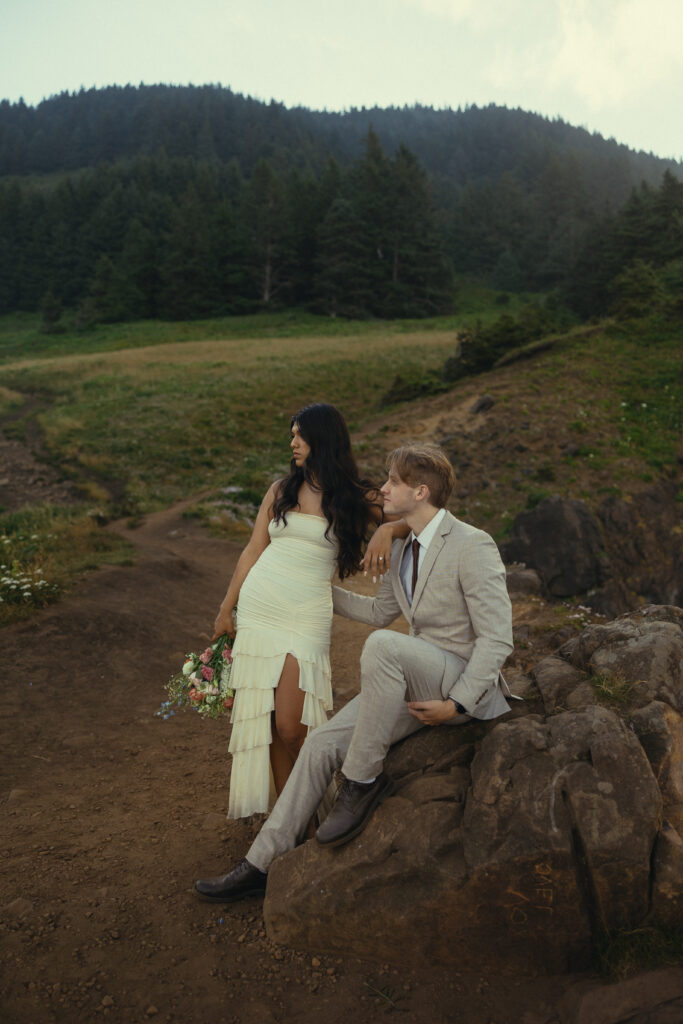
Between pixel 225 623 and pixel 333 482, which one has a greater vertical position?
pixel 333 482

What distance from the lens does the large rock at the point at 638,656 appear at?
3732mm

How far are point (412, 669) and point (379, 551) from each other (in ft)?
2.33

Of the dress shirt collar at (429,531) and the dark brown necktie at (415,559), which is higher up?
the dress shirt collar at (429,531)

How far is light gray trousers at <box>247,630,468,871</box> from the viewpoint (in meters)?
3.46

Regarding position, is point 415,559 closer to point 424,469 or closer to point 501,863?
point 424,469

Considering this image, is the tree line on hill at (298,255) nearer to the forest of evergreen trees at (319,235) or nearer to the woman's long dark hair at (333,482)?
the forest of evergreen trees at (319,235)

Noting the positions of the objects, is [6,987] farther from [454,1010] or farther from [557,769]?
[557,769]

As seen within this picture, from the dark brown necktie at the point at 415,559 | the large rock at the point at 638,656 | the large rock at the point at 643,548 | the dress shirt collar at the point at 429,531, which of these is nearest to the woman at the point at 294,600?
the dark brown necktie at the point at 415,559

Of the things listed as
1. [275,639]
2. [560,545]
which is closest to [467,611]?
[275,639]

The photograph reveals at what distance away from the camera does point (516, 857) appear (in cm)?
316

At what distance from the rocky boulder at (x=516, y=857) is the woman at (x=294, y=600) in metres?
0.71

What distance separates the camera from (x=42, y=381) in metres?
33.2

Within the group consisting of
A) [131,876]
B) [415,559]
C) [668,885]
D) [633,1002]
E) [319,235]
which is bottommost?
[131,876]

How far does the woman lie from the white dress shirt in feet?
1.42
